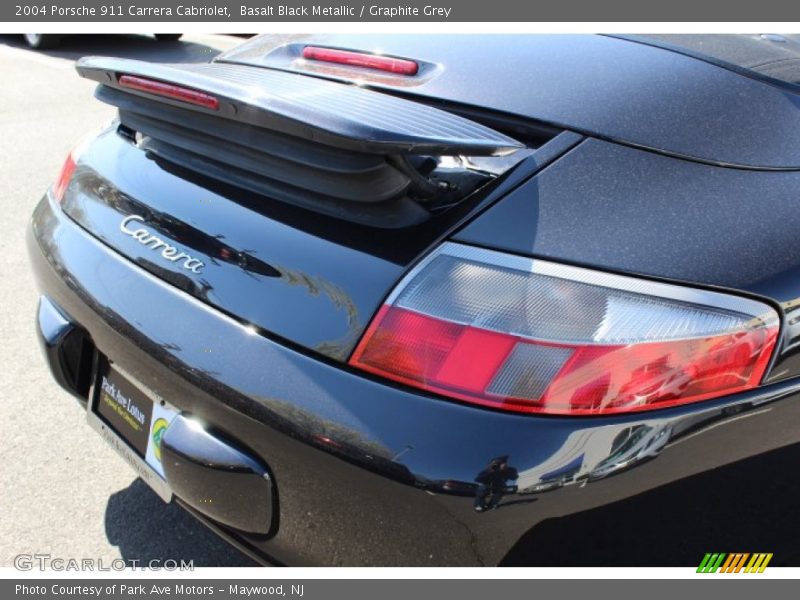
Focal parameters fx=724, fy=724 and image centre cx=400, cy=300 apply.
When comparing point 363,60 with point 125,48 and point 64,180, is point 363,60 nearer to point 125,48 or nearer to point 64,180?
point 64,180

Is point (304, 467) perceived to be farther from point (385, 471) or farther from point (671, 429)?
point (671, 429)

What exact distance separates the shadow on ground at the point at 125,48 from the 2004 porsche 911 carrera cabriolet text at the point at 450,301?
30.3 ft

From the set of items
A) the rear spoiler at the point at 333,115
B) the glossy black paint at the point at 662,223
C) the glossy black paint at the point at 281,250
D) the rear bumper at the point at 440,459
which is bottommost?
the rear bumper at the point at 440,459

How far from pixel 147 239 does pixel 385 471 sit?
0.86 metres

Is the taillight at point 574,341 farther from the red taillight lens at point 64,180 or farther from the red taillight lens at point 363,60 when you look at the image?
Result: the red taillight lens at point 64,180

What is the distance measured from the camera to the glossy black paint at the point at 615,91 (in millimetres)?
1617

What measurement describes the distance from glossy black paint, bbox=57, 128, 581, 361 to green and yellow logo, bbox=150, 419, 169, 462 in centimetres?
33

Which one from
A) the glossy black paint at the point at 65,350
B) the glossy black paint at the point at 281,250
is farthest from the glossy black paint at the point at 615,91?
the glossy black paint at the point at 65,350

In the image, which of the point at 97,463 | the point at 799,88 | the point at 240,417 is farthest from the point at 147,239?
the point at 799,88

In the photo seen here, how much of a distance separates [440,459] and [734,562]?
31.6 inches

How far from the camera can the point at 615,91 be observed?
175 cm

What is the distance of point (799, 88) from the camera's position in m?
1.85

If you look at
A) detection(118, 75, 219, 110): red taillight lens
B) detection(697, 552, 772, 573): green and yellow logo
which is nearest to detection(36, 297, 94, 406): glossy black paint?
detection(118, 75, 219, 110): red taillight lens

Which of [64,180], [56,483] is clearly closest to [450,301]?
[64,180]
